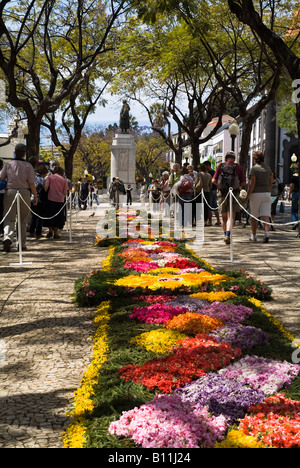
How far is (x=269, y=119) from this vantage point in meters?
58.7

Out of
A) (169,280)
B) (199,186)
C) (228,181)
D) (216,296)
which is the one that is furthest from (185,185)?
(216,296)

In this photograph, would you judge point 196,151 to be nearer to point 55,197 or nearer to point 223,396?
point 55,197

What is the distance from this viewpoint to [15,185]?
11.3m

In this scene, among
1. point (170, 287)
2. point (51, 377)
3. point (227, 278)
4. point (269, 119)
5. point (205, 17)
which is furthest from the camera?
point (269, 119)

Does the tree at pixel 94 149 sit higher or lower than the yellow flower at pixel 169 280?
higher

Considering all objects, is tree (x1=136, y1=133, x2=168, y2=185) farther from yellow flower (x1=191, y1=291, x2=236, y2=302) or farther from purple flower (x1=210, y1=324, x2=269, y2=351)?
purple flower (x1=210, y1=324, x2=269, y2=351)

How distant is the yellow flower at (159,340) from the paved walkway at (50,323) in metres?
0.45

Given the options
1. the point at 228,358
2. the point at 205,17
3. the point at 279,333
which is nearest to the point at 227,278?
the point at 279,333

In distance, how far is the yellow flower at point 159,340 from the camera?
474cm

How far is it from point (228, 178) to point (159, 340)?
8462 millimetres

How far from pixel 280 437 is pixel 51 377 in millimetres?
1865

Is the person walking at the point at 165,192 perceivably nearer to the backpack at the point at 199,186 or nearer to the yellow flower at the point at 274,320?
the backpack at the point at 199,186

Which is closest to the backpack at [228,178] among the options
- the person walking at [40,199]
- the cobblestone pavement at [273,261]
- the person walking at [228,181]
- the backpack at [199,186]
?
the person walking at [228,181]
